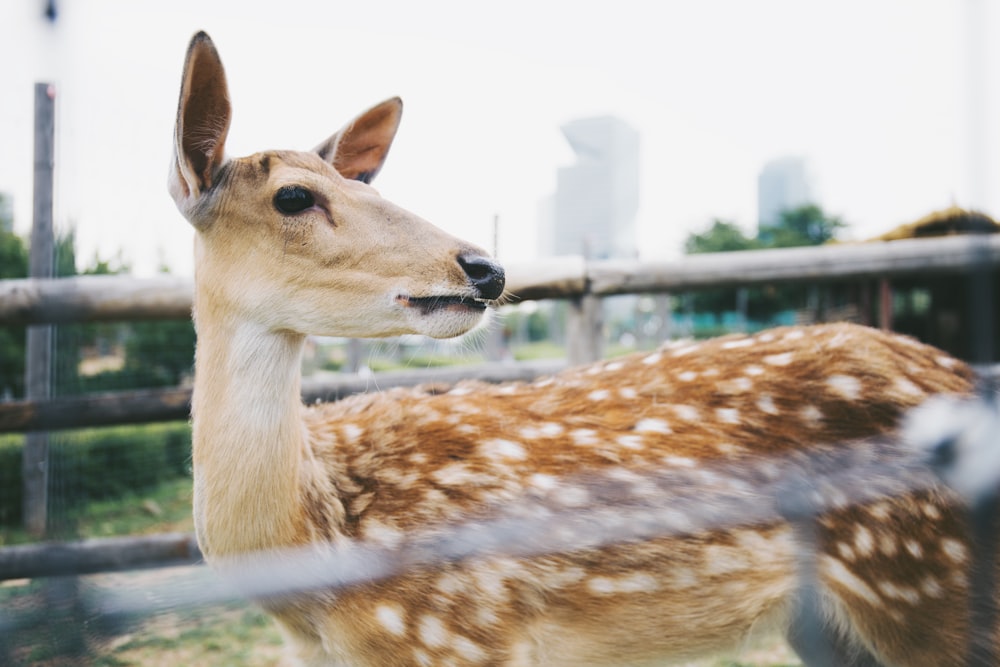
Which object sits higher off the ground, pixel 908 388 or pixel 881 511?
pixel 908 388

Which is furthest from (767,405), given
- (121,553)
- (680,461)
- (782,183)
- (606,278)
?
(782,183)

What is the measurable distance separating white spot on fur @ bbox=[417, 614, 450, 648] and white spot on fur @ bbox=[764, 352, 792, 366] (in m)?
0.90

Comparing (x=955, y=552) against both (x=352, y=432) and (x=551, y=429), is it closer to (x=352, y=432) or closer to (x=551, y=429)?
(x=551, y=429)

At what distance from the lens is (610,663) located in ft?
4.56

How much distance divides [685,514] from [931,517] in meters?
0.49

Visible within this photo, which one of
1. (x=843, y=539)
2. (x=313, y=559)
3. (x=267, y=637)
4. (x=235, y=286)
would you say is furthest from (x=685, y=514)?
(x=267, y=637)

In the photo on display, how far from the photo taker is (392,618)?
1.21m

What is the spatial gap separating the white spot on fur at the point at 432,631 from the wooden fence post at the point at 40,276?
3.59 feet

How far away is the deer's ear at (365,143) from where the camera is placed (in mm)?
1386

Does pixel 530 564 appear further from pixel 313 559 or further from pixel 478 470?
pixel 313 559

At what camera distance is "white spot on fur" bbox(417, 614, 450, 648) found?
1.22 meters

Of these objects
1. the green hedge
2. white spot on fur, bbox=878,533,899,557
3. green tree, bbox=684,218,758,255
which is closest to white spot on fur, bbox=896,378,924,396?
white spot on fur, bbox=878,533,899,557

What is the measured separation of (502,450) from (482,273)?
A: 412 millimetres

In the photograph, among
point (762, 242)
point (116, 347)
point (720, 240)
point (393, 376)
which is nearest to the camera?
point (393, 376)
